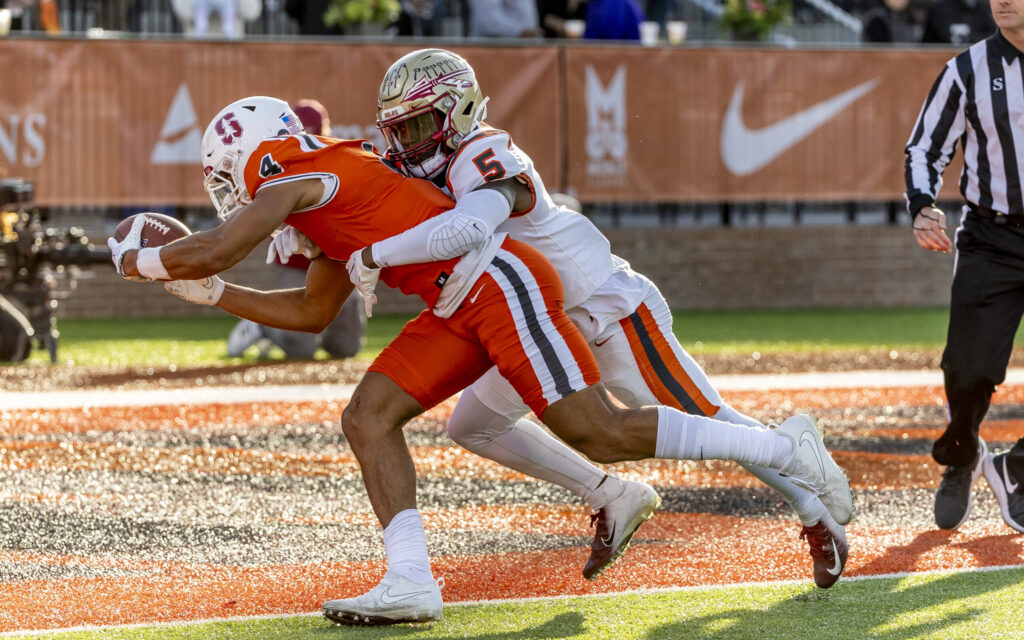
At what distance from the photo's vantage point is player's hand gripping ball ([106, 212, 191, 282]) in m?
4.29

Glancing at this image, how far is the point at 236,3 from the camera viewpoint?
13805mm

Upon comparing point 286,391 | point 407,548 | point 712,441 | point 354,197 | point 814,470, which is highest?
point 354,197

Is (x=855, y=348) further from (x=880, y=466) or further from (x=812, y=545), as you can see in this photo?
(x=812, y=545)

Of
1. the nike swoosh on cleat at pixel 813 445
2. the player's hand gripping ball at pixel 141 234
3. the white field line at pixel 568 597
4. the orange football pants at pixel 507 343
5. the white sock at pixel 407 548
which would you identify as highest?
the player's hand gripping ball at pixel 141 234

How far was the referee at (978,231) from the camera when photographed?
5066mm

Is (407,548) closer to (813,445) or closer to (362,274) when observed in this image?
(362,274)

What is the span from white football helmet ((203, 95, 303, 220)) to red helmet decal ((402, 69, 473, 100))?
15.0 inches

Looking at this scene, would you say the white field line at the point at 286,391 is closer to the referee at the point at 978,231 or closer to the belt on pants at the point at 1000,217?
the referee at the point at 978,231

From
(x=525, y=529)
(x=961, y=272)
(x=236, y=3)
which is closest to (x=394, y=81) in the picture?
(x=525, y=529)

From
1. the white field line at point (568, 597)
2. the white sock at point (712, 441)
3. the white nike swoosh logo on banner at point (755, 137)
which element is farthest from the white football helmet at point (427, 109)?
the white nike swoosh logo on banner at point (755, 137)

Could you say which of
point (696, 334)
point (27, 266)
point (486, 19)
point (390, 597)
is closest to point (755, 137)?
point (696, 334)

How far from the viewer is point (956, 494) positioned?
205 inches

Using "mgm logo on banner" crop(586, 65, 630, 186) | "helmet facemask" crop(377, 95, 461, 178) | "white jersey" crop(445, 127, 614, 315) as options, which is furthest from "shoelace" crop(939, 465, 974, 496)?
"mgm logo on banner" crop(586, 65, 630, 186)

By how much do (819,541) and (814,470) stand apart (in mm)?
217
